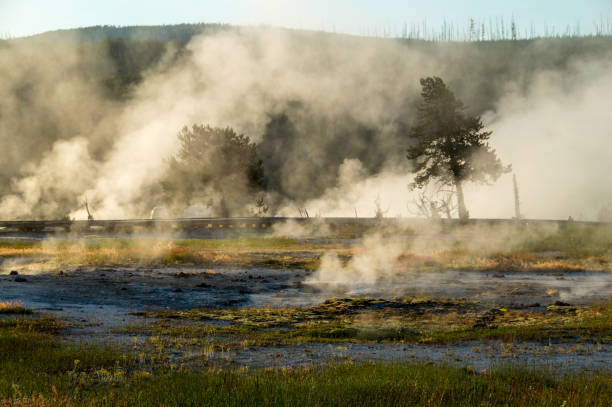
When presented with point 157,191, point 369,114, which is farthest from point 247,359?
point 369,114

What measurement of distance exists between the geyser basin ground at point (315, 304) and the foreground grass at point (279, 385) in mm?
162

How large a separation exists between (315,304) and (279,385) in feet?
32.8

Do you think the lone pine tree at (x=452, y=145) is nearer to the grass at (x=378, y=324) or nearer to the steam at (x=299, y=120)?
the steam at (x=299, y=120)

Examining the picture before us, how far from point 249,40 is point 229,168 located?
248 ft

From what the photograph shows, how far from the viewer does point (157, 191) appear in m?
87.8

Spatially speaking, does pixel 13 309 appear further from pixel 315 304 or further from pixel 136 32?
pixel 136 32

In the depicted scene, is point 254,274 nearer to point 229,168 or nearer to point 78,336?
point 78,336

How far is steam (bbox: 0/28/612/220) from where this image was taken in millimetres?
85500

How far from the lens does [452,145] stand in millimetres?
46844

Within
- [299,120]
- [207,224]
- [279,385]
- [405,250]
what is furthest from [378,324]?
[299,120]

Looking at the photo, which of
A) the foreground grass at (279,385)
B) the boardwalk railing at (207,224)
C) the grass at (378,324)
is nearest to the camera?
the foreground grass at (279,385)

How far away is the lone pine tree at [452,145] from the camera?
152ft

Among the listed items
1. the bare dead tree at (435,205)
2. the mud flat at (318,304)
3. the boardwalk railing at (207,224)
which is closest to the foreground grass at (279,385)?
the mud flat at (318,304)

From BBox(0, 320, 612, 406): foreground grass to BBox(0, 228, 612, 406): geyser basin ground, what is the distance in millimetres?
162
